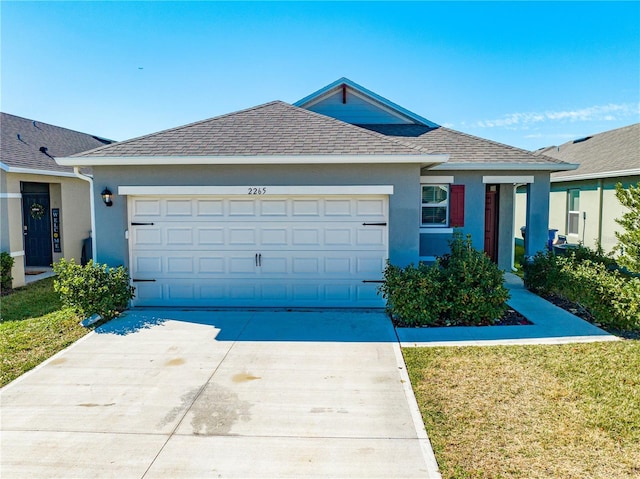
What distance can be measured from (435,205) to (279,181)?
4.12 metres

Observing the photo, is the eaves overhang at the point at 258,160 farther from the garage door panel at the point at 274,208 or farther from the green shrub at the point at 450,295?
the green shrub at the point at 450,295

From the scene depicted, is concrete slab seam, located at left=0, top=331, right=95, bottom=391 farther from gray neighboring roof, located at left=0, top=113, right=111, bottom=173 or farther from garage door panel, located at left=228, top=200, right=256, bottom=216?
gray neighboring roof, located at left=0, top=113, right=111, bottom=173

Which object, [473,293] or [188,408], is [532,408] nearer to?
[473,293]

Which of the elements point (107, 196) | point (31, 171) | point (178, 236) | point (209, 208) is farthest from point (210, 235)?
point (31, 171)

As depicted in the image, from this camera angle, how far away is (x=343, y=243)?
27.6 ft

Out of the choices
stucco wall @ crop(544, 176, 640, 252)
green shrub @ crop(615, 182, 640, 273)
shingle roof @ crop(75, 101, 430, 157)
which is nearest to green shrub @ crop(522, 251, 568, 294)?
green shrub @ crop(615, 182, 640, 273)

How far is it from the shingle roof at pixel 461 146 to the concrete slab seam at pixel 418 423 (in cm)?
579

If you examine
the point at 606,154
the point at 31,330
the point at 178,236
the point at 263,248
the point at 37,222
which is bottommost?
the point at 31,330

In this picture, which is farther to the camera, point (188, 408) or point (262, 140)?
point (262, 140)

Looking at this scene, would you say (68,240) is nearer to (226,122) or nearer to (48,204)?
(48,204)

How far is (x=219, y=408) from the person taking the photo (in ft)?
15.2

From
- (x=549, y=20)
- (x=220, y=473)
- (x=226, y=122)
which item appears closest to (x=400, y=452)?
(x=220, y=473)

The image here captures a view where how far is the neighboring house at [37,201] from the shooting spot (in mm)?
10781

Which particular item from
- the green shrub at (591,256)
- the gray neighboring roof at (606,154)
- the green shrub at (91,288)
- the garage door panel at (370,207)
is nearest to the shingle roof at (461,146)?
the gray neighboring roof at (606,154)
